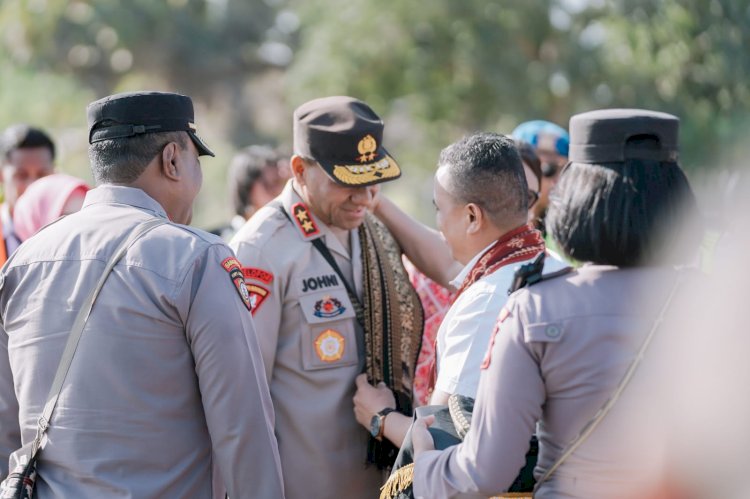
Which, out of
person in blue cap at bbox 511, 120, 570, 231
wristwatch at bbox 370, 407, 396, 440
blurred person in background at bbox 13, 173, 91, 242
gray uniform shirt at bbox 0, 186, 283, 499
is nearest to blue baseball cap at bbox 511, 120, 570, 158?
person in blue cap at bbox 511, 120, 570, 231

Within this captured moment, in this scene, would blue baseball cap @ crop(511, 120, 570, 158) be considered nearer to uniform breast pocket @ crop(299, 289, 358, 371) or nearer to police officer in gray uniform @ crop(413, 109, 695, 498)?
uniform breast pocket @ crop(299, 289, 358, 371)

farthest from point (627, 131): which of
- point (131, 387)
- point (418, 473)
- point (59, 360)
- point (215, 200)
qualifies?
point (215, 200)

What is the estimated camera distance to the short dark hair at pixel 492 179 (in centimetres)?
274

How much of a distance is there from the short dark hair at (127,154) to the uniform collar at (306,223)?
0.90m

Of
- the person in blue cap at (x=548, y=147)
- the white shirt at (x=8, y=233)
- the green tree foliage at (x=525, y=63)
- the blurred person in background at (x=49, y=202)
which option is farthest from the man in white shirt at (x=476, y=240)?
the green tree foliage at (x=525, y=63)

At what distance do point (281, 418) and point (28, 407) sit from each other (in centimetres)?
105

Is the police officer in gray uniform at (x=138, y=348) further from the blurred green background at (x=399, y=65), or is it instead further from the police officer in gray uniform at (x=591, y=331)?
the blurred green background at (x=399, y=65)

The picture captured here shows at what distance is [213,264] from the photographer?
7.80 ft

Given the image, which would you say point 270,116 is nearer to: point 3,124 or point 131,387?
point 3,124

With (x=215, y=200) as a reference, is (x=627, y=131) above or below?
above

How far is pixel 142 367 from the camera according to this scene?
232 centimetres

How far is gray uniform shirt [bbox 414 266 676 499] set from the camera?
6.40ft

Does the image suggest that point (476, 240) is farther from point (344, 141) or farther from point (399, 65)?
point (399, 65)

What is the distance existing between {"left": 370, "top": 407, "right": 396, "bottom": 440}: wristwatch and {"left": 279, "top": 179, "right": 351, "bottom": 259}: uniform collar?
639 millimetres
